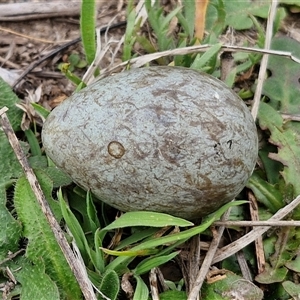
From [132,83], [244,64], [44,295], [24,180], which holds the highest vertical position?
[132,83]

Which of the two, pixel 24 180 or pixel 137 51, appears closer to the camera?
pixel 24 180

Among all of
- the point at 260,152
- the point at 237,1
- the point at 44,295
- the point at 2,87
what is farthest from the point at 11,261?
the point at 237,1

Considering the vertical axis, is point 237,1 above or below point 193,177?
above

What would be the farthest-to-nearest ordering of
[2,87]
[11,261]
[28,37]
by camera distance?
1. [28,37]
2. [2,87]
3. [11,261]

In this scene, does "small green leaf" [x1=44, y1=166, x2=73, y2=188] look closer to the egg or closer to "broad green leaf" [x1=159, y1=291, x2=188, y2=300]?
the egg

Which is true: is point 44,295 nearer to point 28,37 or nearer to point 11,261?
point 11,261

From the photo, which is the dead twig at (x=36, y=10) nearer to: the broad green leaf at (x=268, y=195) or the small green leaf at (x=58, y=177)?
the small green leaf at (x=58, y=177)

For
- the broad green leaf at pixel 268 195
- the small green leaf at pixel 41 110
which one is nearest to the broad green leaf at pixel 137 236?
the broad green leaf at pixel 268 195
